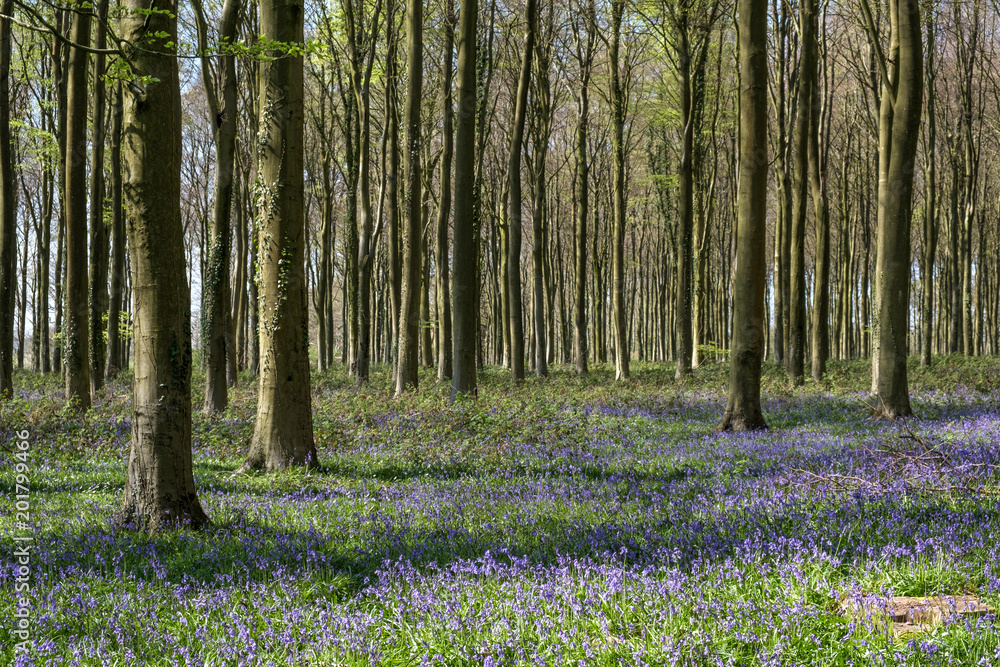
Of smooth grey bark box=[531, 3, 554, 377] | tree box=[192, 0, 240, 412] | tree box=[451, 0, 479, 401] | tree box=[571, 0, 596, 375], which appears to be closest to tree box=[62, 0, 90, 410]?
tree box=[192, 0, 240, 412]

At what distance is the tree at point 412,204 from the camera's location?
15.5m

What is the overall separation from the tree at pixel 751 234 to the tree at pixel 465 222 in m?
5.64

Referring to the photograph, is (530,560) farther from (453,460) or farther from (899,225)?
(899,225)

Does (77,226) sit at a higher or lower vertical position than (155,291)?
higher

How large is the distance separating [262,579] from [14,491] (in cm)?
508

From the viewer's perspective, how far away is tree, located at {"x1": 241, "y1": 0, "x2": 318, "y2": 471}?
7.88 meters

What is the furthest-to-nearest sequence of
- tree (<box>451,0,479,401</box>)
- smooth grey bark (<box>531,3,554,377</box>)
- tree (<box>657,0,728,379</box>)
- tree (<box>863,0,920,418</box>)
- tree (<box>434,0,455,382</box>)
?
smooth grey bark (<box>531,3,554,377</box>)
tree (<box>657,0,728,379</box>)
tree (<box>434,0,455,382</box>)
tree (<box>451,0,479,401</box>)
tree (<box>863,0,920,418</box>)

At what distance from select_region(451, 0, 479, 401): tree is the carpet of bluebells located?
5130 mm

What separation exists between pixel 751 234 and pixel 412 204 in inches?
361

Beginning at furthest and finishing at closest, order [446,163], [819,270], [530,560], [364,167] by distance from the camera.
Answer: [364,167], [819,270], [446,163], [530,560]

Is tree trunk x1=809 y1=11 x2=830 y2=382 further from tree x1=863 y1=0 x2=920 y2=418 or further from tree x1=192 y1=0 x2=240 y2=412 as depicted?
tree x1=192 y1=0 x2=240 y2=412

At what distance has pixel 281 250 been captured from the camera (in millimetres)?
7863

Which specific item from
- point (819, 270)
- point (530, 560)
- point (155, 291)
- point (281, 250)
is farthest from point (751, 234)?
point (819, 270)

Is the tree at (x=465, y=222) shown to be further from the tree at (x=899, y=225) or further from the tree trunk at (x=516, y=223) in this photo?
the tree at (x=899, y=225)
